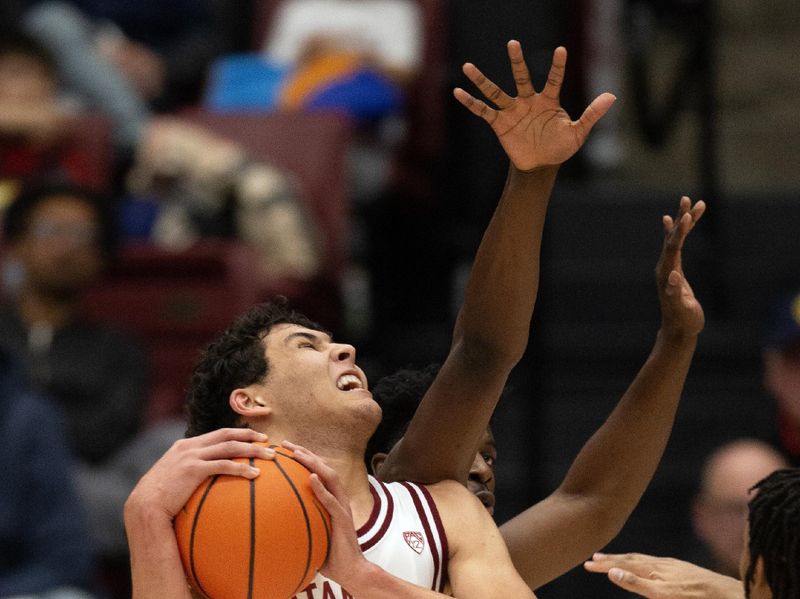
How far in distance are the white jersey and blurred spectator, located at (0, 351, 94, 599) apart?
8.80 feet

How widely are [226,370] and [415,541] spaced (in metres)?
0.56

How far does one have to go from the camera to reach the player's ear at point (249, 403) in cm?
361

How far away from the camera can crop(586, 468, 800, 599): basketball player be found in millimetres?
3625

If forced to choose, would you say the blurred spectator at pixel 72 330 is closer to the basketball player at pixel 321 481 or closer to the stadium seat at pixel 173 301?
the stadium seat at pixel 173 301

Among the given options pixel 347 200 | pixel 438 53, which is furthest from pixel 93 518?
pixel 438 53

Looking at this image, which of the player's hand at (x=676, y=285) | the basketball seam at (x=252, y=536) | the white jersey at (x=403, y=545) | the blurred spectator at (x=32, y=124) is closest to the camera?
the basketball seam at (x=252, y=536)

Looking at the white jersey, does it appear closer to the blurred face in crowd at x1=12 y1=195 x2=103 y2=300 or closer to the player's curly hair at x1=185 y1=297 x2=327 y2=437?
the player's curly hair at x1=185 y1=297 x2=327 y2=437

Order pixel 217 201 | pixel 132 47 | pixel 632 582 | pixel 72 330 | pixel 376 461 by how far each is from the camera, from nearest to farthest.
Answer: pixel 632 582, pixel 376 461, pixel 72 330, pixel 217 201, pixel 132 47

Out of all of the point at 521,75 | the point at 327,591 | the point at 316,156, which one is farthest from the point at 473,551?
the point at 316,156

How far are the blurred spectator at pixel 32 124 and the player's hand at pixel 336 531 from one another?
487cm

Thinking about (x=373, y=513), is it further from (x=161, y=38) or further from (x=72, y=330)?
(x=161, y=38)

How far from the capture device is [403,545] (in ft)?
11.7

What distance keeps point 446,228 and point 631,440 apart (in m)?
4.93

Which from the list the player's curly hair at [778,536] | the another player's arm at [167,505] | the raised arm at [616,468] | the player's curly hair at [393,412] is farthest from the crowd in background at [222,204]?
the another player's arm at [167,505]
